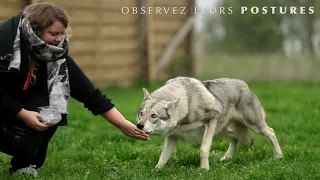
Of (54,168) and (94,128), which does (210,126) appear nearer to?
(54,168)

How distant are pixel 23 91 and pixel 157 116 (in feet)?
3.53

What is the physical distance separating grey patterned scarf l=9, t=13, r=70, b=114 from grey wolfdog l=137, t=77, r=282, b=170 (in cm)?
66

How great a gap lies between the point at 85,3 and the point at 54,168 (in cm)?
825

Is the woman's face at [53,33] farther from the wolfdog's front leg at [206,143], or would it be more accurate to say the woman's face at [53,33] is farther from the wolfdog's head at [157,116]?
the wolfdog's front leg at [206,143]

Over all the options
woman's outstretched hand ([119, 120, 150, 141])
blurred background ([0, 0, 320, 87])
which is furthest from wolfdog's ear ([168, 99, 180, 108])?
blurred background ([0, 0, 320, 87])

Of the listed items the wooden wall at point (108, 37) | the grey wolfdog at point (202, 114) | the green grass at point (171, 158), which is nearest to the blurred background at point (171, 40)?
the wooden wall at point (108, 37)

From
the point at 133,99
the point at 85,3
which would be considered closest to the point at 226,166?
the point at 133,99

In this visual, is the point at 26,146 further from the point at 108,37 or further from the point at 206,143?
the point at 108,37

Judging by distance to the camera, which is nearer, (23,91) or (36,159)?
(23,91)

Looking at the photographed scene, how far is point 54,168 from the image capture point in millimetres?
5137

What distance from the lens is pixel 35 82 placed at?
4.64 metres

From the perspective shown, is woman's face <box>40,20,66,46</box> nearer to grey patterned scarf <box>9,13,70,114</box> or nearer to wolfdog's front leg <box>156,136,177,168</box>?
grey patterned scarf <box>9,13,70,114</box>

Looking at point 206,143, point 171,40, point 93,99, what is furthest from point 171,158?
point 171,40

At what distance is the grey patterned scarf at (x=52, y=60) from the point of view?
4.41m
